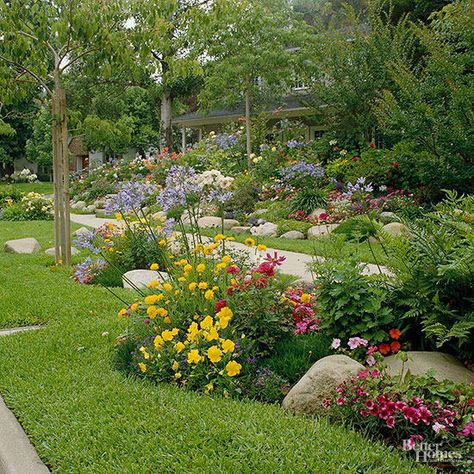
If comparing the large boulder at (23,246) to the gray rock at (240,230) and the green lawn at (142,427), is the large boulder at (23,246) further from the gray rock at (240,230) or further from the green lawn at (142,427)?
the green lawn at (142,427)

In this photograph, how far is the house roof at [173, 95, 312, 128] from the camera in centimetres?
1921

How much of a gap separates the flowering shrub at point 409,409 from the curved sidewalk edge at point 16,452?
5.02 feet

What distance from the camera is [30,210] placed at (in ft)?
53.0

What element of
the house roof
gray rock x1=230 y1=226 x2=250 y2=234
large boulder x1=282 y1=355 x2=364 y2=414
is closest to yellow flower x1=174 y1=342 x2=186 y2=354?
large boulder x1=282 y1=355 x2=364 y2=414

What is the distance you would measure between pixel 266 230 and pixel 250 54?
5884 millimetres

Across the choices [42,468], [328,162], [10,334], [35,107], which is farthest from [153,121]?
[42,468]

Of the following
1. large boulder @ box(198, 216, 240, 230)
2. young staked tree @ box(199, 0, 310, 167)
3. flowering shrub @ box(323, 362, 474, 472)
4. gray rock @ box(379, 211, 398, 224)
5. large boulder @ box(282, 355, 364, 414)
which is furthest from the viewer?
young staked tree @ box(199, 0, 310, 167)

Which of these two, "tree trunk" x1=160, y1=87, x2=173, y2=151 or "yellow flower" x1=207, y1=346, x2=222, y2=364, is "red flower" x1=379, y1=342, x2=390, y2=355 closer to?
"yellow flower" x1=207, y1=346, x2=222, y2=364

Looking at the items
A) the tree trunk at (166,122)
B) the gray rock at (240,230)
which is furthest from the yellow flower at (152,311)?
the tree trunk at (166,122)

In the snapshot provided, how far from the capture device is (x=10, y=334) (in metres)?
4.84

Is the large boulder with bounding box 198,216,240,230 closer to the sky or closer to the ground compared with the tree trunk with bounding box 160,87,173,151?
closer to the ground

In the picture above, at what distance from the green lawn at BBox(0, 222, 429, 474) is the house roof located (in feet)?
49.5

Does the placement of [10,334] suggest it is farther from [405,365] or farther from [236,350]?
[405,365]

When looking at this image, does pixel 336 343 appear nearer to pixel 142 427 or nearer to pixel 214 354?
pixel 214 354
